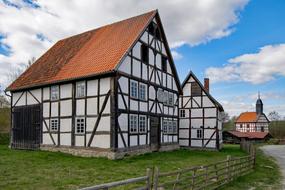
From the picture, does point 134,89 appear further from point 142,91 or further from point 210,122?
point 210,122

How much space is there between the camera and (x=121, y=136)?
1731cm

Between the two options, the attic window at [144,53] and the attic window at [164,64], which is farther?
the attic window at [164,64]

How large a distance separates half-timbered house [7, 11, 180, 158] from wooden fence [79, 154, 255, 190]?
6417 mm

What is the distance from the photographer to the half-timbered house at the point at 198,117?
2873 cm

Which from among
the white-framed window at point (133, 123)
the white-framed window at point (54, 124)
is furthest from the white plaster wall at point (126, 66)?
the white-framed window at point (54, 124)

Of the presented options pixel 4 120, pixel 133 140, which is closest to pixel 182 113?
pixel 133 140

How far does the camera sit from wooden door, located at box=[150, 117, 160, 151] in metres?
21.0

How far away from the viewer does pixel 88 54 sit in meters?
20.5

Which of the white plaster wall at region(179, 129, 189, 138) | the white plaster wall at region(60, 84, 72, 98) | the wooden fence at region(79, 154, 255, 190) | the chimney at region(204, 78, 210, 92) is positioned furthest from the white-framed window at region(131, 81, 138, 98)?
the chimney at region(204, 78, 210, 92)

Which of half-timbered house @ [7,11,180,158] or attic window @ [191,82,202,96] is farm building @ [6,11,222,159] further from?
attic window @ [191,82,202,96]

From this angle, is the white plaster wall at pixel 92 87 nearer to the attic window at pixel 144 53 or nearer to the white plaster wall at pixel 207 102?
the attic window at pixel 144 53

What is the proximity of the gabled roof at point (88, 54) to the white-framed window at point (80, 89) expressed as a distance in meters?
0.58

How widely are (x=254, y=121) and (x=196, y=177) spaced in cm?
6520

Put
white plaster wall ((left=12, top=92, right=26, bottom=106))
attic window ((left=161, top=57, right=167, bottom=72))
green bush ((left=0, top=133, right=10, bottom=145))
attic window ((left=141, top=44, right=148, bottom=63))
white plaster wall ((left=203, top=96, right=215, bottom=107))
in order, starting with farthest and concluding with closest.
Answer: white plaster wall ((left=203, top=96, right=215, bottom=107)), green bush ((left=0, top=133, right=10, bottom=145)), attic window ((left=161, top=57, right=167, bottom=72)), white plaster wall ((left=12, top=92, right=26, bottom=106)), attic window ((left=141, top=44, right=148, bottom=63))
